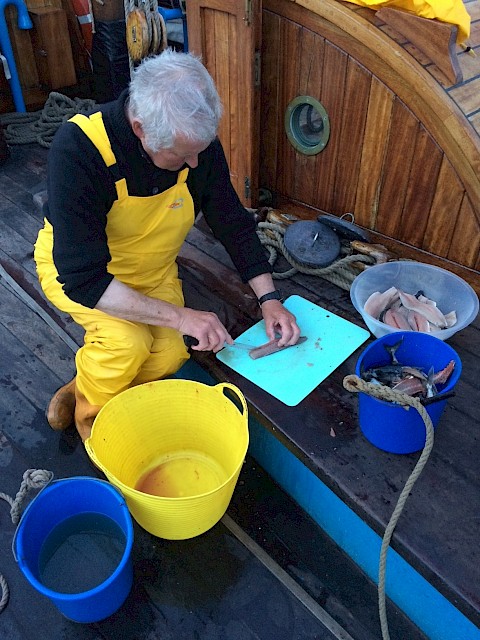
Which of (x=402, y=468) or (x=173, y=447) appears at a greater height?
(x=402, y=468)

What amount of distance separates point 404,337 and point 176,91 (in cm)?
97

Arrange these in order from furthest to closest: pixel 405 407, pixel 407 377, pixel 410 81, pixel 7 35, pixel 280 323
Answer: pixel 7 35 < pixel 410 81 < pixel 280 323 < pixel 407 377 < pixel 405 407

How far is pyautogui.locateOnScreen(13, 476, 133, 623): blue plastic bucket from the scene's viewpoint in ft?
4.88

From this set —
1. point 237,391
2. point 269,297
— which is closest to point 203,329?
point 237,391

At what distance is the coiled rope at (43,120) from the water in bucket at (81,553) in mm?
3244

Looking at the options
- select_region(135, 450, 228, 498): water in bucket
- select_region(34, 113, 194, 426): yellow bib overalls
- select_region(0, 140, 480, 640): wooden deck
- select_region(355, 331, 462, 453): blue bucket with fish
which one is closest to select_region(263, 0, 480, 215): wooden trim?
select_region(0, 140, 480, 640): wooden deck

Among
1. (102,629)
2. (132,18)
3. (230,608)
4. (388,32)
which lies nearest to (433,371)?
(230,608)

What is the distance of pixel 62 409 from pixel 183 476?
0.57 metres

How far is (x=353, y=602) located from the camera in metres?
1.69

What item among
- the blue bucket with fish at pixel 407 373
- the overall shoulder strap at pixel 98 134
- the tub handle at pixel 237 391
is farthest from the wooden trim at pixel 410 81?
the tub handle at pixel 237 391

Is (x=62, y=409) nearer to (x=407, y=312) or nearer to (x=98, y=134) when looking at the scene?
(x=98, y=134)

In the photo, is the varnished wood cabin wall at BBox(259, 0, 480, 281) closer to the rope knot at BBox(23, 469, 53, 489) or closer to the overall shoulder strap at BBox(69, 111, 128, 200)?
the overall shoulder strap at BBox(69, 111, 128, 200)

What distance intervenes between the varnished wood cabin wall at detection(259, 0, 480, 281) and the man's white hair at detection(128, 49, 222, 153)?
1016mm

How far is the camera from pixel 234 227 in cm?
210
